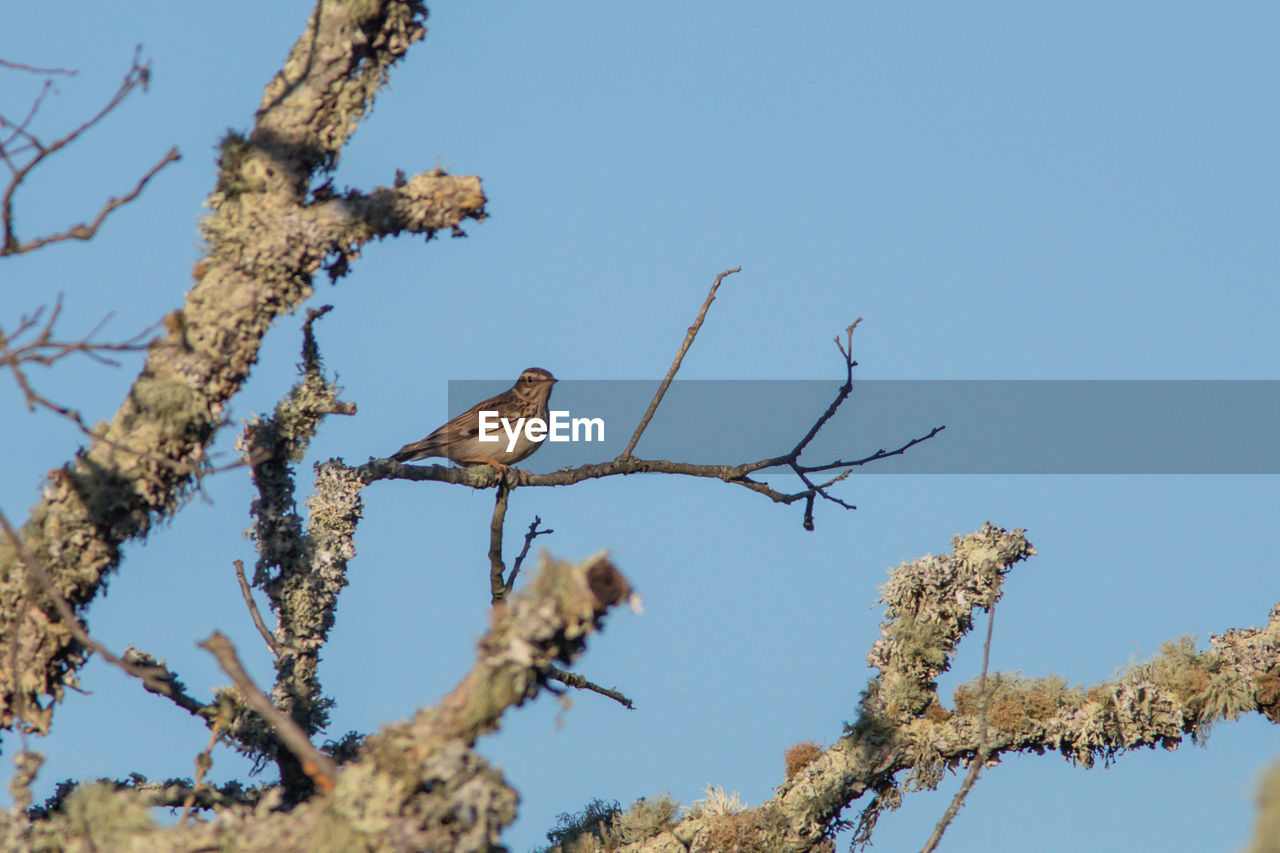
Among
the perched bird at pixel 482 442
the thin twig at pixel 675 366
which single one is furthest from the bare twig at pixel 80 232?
the perched bird at pixel 482 442

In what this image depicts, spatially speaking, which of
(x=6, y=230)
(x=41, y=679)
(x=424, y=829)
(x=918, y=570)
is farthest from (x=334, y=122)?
(x=918, y=570)

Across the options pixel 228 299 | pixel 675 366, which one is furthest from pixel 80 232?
pixel 675 366

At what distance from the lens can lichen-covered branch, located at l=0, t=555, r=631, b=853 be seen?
2.63m

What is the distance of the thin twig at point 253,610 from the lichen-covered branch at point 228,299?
143 centimetres

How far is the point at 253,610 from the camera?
16.2 ft

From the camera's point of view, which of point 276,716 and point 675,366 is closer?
point 276,716

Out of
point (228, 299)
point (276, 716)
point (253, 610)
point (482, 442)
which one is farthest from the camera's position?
point (482, 442)

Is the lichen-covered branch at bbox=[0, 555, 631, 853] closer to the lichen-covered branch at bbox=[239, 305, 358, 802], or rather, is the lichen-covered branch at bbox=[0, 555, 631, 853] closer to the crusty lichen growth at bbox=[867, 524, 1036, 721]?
the lichen-covered branch at bbox=[239, 305, 358, 802]

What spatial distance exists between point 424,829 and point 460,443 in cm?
848

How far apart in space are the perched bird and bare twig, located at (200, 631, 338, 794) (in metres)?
7.41

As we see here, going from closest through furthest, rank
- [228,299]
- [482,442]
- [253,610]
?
1. [228,299]
2. [253,610]
3. [482,442]

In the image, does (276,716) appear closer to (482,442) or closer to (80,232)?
(80,232)

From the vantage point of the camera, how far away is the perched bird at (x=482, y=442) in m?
10.9

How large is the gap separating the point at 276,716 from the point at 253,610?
2405 millimetres
